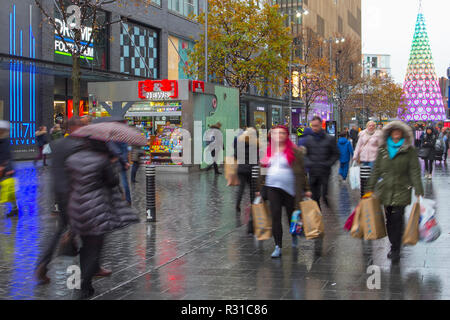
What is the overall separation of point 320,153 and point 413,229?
3.04 metres

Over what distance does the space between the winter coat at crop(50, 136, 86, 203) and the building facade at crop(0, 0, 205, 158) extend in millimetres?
15358

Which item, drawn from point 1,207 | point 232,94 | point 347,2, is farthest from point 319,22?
point 1,207

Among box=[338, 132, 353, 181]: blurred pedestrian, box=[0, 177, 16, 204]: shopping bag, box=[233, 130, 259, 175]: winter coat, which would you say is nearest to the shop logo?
box=[338, 132, 353, 181]: blurred pedestrian

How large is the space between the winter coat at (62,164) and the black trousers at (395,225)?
3.75 m

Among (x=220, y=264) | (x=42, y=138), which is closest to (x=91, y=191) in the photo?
(x=220, y=264)

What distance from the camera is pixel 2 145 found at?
31.0ft

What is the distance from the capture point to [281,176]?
7.50 meters

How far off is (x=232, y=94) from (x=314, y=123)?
16.5 metres

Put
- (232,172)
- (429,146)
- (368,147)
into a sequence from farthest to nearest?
(429,146), (368,147), (232,172)

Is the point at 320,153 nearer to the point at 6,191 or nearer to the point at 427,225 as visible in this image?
the point at 427,225

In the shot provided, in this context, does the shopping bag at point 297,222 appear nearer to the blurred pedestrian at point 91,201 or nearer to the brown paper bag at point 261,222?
the brown paper bag at point 261,222

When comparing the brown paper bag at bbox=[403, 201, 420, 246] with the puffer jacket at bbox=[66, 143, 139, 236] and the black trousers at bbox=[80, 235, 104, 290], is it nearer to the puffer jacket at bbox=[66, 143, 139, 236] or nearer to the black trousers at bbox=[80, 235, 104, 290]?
the puffer jacket at bbox=[66, 143, 139, 236]

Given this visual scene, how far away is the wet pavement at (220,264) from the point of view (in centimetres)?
595
